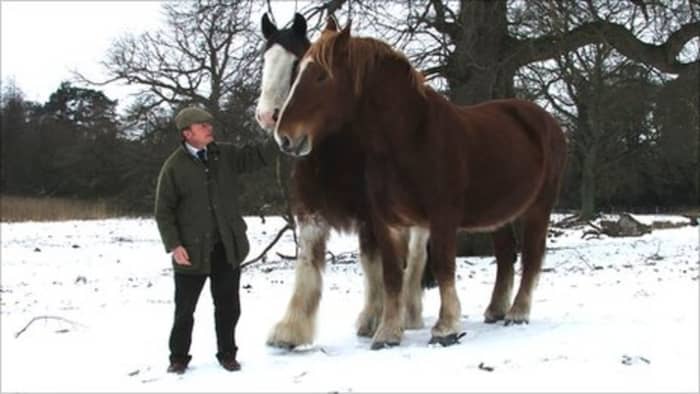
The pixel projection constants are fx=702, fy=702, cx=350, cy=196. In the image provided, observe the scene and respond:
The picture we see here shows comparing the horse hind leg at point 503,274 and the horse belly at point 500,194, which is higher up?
the horse belly at point 500,194

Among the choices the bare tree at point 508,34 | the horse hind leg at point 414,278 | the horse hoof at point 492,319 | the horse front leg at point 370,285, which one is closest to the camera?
the horse front leg at point 370,285

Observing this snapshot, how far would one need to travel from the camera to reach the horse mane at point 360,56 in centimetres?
446

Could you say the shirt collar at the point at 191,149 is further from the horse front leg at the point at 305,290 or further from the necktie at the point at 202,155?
the horse front leg at the point at 305,290

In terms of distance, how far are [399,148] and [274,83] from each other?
0.96m

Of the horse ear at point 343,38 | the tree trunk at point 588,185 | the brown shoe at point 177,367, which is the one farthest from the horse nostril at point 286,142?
the tree trunk at point 588,185

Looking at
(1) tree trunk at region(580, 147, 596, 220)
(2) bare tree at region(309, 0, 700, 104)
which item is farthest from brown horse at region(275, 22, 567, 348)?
(1) tree trunk at region(580, 147, 596, 220)

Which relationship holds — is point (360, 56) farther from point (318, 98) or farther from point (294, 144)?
point (294, 144)

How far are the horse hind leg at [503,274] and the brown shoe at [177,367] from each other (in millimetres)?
2588

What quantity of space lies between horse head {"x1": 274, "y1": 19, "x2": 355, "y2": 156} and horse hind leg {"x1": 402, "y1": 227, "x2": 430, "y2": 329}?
139 centimetres

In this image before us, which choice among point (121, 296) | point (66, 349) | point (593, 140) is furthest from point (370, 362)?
point (593, 140)

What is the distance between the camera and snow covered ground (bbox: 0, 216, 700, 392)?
3.95m

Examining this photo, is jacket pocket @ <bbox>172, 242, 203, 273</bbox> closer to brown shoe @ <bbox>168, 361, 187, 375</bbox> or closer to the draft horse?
brown shoe @ <bbox>168, 361, 187, 375</bbox>

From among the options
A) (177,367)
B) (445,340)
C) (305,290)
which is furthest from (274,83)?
(445,340)

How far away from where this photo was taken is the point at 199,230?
14.5ft
